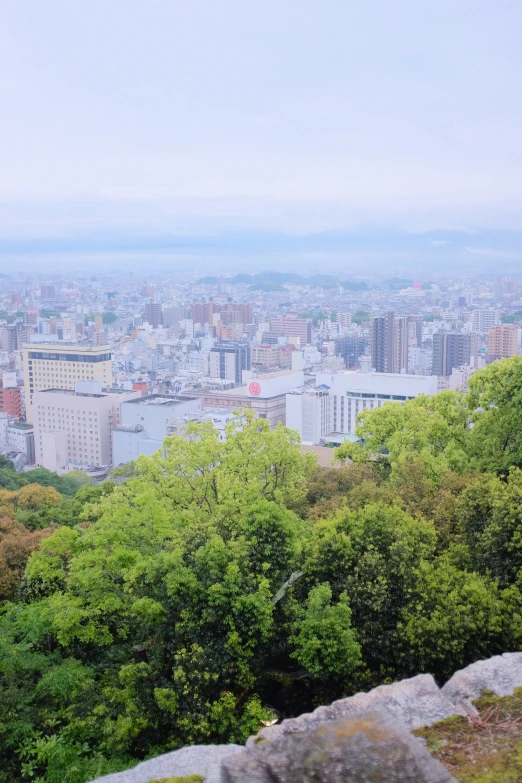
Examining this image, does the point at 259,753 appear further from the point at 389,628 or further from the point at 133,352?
the point at 133,352

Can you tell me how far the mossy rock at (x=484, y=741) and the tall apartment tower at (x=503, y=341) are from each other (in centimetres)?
8343

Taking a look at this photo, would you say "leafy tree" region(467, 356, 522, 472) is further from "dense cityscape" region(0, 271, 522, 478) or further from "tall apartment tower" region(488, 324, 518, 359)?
"tall apartment tower" region(488, 324, 518, 359)

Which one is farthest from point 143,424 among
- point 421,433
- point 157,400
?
point 421,433

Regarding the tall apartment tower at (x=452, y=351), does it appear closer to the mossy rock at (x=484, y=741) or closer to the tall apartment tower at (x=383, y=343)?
the tall apartment tower at (x=383, y=343)

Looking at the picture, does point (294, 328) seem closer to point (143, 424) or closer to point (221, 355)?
point (221, 355)

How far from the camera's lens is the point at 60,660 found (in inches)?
312

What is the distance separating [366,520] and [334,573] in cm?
66

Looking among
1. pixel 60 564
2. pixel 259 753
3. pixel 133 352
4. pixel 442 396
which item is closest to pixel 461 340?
pixel 133 352

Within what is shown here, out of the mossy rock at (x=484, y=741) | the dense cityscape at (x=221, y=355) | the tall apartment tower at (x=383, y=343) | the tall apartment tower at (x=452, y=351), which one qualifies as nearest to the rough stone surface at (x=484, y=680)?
the mossy rock at (x=484, y=741)

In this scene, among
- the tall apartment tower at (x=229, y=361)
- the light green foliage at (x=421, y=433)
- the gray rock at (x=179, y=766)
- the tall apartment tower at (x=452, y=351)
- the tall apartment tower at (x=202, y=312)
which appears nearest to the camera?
the gray rock at (x=179, y=766)

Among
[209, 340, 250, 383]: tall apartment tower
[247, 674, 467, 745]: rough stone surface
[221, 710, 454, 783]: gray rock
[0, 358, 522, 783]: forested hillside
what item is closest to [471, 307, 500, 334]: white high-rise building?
[209, 340, 250, 383]: tall apartment tower

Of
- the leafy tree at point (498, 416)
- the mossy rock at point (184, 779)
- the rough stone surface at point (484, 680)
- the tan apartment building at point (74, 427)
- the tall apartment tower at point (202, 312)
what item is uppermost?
the leafy tree at point (498, 416)

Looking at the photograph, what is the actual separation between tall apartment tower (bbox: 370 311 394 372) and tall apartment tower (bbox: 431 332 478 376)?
22.0ft

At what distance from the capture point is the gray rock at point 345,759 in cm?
311
